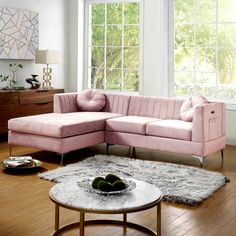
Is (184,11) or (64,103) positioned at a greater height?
(184,11)

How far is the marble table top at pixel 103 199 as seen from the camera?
9.10 feet

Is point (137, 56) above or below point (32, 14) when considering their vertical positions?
below

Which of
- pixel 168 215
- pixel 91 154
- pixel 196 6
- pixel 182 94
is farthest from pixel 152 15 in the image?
pixel 168 215

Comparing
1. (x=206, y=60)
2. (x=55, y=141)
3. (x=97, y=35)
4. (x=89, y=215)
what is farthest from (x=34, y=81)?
(x=89, y=215)

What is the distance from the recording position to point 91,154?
230 inches

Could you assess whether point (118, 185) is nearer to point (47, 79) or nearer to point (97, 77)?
point (47, 79)

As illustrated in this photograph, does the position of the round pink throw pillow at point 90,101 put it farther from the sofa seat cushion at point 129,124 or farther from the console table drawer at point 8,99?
the console table drawer at point 8,99

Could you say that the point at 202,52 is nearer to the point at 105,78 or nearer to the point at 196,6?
the point at 196,6

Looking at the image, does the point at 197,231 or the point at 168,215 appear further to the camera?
the point at 168,215

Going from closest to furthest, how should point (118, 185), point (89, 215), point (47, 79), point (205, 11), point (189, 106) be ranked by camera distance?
1. point (118, 185)
2. point (89, 215)
3. point (189, 106)
4. point (205, 11)
5. point (47, 79)

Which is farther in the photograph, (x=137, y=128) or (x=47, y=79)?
(x=47, y=79)

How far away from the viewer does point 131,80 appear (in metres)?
7.65

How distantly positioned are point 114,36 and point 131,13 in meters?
0.48

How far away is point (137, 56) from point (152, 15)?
75cm
